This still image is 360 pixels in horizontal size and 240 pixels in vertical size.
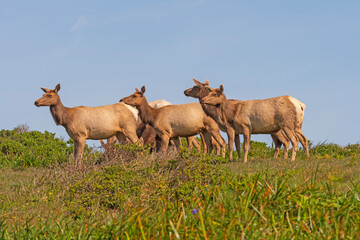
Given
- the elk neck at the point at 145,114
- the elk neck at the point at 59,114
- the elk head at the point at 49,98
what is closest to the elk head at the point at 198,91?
the elk neck at the point at 145,114

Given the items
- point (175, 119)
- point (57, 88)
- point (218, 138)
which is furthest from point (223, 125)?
point (57, 88)

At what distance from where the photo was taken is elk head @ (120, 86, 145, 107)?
55.3 feet

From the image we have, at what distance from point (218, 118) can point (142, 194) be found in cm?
735

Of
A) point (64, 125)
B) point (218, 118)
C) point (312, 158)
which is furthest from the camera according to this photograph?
point (64, 125)

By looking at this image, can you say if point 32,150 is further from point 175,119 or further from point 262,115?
point 262,115

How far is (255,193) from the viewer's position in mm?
6301

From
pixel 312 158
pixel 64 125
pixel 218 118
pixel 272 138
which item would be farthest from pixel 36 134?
pixel 312 158

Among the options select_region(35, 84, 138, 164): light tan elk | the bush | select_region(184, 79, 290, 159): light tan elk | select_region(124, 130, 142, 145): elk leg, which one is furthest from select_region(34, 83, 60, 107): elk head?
select_region(184, 79, 290, 159): light tan elk

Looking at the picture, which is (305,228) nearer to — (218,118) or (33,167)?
(218,118)

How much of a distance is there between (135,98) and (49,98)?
3.05 meters

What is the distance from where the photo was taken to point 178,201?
27.3 ft

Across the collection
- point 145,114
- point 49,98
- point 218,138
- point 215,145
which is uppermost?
point 49,98

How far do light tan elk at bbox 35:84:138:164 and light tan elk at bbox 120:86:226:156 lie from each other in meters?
0.68

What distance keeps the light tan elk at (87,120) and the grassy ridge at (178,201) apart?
169 cm
